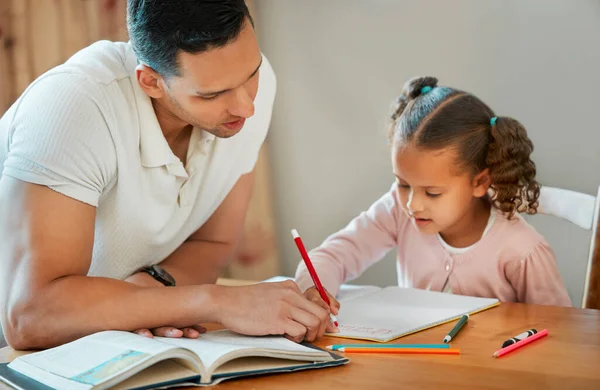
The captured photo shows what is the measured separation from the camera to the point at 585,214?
1615mm

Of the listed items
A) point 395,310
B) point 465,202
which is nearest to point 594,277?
point 465,202

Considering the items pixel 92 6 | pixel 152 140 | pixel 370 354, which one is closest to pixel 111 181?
pixel 152 140

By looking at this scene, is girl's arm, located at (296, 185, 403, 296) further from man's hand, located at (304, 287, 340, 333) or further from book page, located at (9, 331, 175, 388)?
book page, located at (9, 331, 175, 388)

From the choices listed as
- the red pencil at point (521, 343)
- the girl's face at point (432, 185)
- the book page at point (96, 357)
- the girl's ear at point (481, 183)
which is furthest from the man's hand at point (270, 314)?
the girl's ear at point (481, 183)

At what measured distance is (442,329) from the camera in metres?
1.22

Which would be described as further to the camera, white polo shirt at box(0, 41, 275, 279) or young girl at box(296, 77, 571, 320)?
young girl at box(296, 77, 571, 320)

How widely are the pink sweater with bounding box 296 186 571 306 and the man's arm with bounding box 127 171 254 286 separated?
0.58ft

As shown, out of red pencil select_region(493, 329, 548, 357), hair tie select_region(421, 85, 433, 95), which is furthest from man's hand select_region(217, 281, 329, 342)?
hair tie select_region(421, 85, 433, 95)

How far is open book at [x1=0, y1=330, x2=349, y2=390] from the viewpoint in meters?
0.92

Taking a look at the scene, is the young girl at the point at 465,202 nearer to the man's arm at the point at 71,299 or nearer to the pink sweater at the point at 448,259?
the pink sweater at the point at 448,259

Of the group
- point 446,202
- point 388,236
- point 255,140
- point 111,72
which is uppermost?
point 111,72

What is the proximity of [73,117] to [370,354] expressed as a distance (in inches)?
23.8

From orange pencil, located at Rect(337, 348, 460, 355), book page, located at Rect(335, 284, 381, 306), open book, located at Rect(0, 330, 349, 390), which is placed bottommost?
book page, located at Rect(335, 284, 381, 306)

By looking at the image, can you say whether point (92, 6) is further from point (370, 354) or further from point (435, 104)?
point (370, 354)
